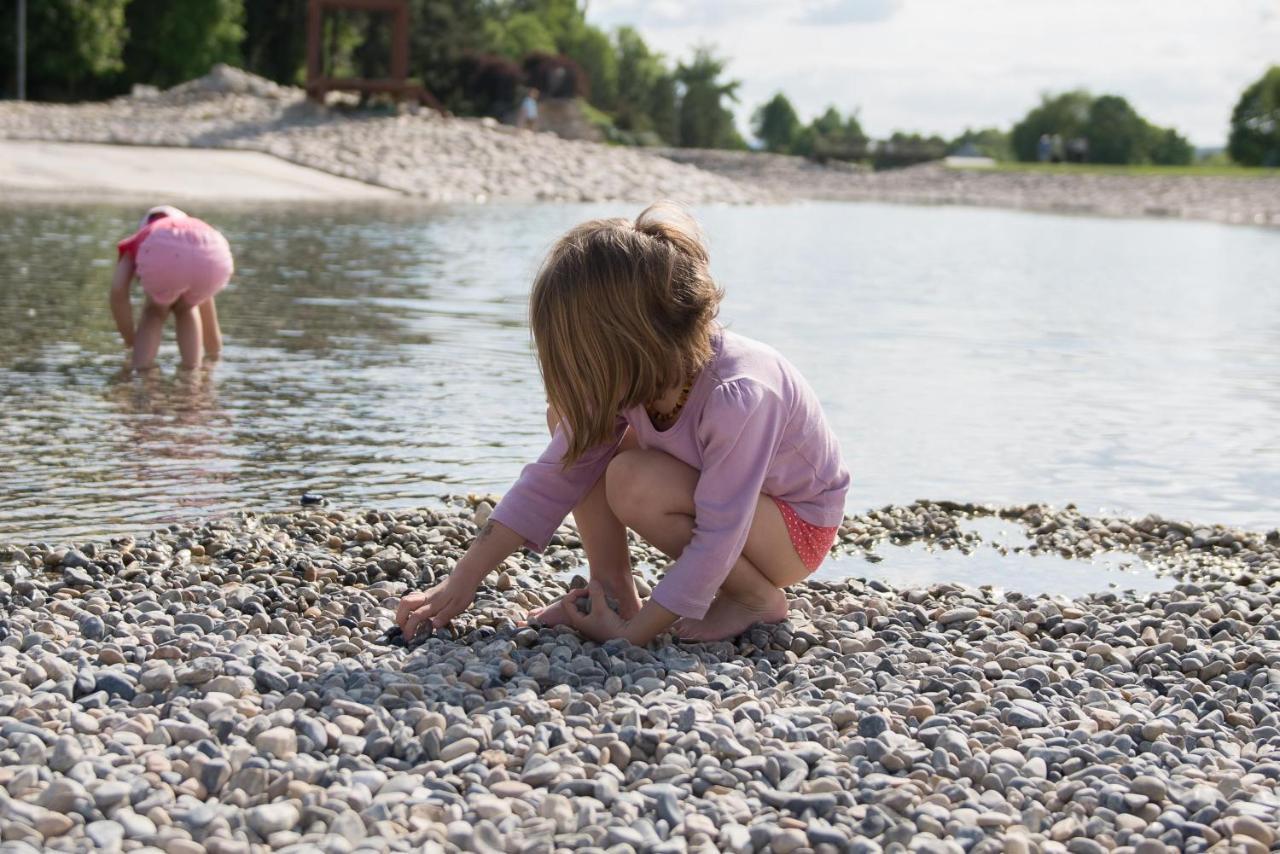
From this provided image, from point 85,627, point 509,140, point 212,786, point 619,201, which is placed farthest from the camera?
point 509,140

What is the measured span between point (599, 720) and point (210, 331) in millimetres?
5686

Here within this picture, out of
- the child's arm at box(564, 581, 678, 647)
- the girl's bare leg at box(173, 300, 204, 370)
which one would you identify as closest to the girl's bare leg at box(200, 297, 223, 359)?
the girl's bare leg at box(173, 300, 204, 370)

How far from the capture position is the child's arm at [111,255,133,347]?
23.4ft

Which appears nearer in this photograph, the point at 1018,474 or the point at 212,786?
the point at 212,786

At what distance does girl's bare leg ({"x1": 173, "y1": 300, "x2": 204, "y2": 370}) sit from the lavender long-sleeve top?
4565 mm

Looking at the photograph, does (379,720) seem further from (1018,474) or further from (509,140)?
(509,140)

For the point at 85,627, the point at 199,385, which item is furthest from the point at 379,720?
the point at 199,385

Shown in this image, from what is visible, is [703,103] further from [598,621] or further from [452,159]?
[598,621]

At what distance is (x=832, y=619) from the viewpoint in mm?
3693

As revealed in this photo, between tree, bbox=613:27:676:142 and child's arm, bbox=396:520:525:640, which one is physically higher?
tree, bbox=613:27:676:142

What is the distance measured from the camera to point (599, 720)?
2855 mm

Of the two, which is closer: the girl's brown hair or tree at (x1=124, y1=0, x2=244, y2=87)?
the girl's brown hair

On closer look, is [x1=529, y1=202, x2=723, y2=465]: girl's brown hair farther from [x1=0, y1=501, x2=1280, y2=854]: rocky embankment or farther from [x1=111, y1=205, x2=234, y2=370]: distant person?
[x1=111, y1=205, x2=234, y2=370]: distant person

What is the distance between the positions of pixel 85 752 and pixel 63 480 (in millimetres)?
2795
